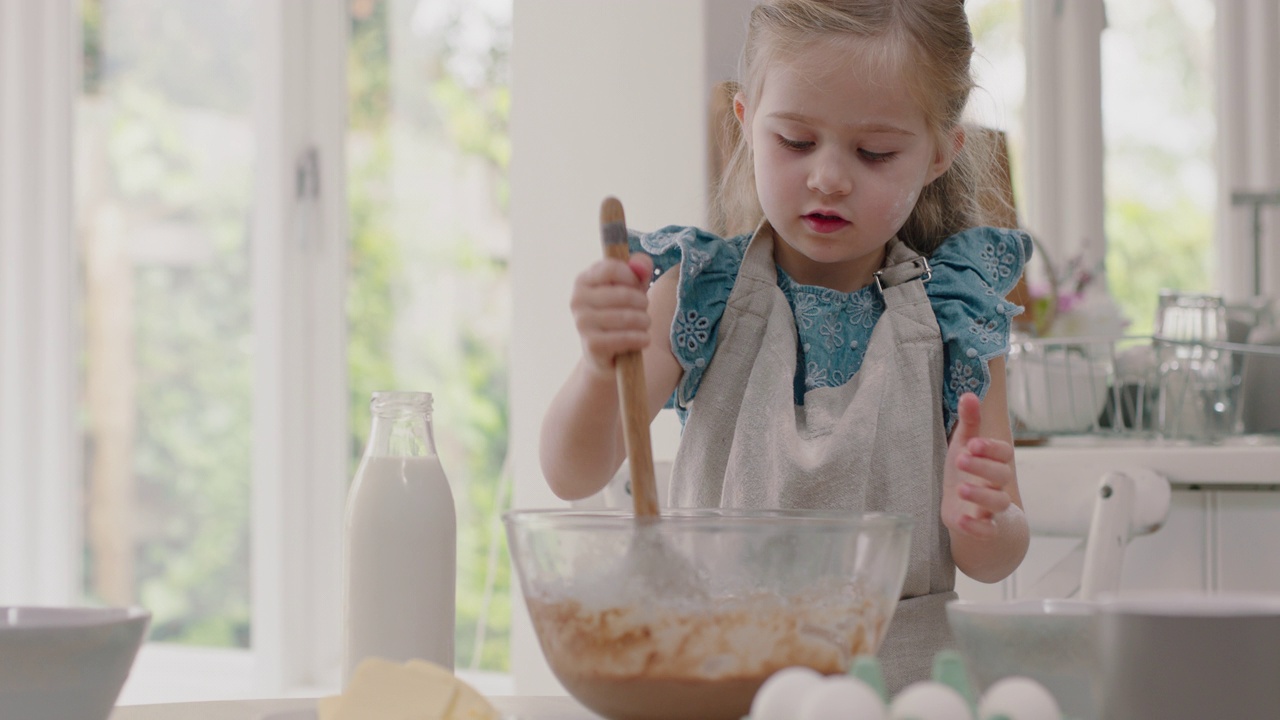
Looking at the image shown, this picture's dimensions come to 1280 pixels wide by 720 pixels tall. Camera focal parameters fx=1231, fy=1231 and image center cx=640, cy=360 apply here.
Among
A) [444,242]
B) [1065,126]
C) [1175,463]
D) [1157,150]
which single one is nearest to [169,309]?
[444,242]

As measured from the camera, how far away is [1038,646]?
0.44 metres

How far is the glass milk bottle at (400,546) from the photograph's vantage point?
2.20 ft

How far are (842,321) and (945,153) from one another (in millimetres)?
155

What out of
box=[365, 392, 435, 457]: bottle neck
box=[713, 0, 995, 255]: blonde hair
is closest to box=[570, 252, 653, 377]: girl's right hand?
box=[365, 392, 435, 457]: bottle neck

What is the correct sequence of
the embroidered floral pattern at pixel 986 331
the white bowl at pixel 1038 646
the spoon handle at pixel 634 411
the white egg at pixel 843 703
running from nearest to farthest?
the white egg at pixel 843 703, the white bowl at pixel 1038 646, the spoon handle at pixel 634 411, the embroidered floral pattern at pixel 986 331

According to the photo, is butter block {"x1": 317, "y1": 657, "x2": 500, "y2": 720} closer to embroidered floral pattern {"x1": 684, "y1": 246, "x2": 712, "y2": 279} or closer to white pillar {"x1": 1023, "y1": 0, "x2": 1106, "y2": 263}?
embroidered floral pattern {"x1": 684, "y1": 246, "x2": 712, "y2": 279}

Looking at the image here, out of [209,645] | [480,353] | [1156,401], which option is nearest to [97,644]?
[1156,401]

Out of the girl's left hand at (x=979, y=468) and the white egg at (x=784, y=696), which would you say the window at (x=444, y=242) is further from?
the white egg at (x=784, y=696)

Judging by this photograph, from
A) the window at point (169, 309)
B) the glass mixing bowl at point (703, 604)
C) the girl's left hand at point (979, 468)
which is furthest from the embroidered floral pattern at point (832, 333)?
the window at point (169, 309)

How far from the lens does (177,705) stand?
640 mm

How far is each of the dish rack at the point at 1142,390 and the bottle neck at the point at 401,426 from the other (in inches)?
40.0

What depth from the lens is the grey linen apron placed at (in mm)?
907

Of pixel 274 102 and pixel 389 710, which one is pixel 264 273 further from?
pixel 389 710

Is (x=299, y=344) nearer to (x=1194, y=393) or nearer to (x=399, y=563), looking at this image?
(x=1194, y=393)
